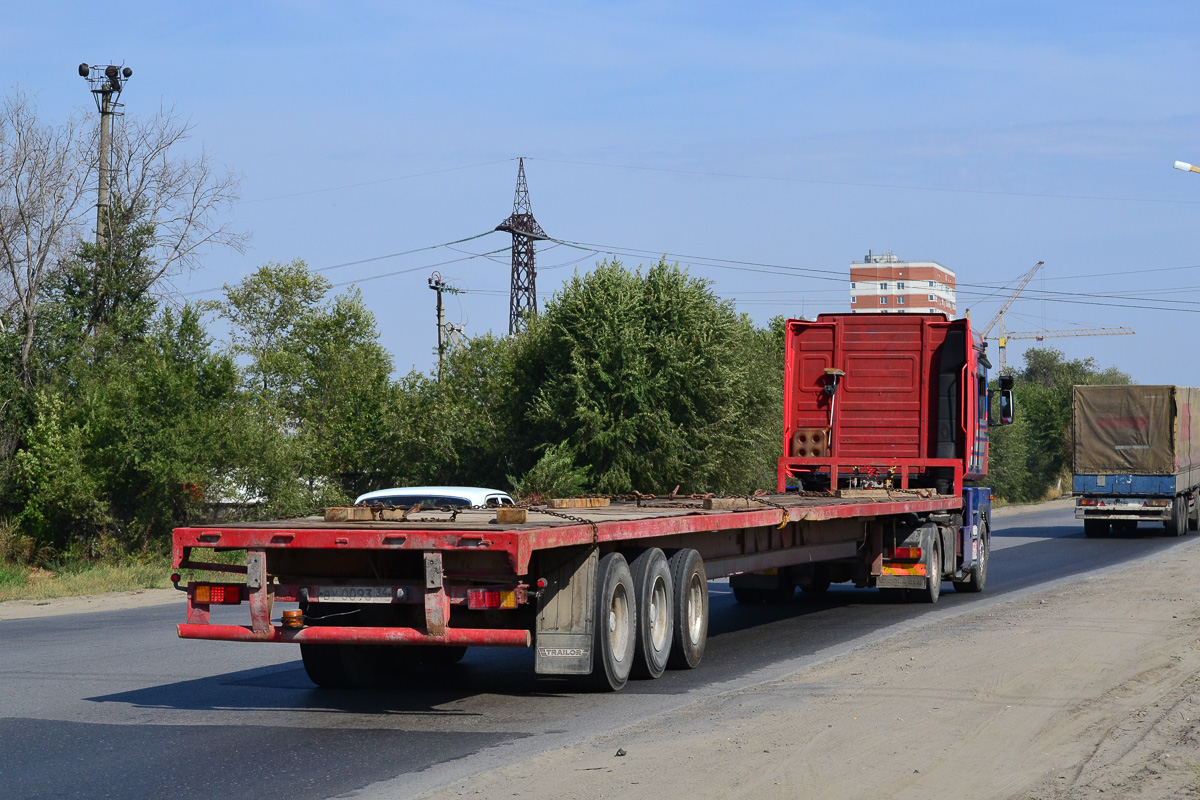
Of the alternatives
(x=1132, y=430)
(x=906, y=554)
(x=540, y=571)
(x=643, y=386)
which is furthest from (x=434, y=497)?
(x=1132, y=430)

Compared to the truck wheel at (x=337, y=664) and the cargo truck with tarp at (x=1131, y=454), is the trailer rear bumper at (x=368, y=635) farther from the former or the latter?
the cargo truck with tarp at (x=1131, y=454)

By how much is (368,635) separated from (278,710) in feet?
3.52

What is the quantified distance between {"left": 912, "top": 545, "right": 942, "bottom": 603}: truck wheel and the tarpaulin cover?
17.4 metres

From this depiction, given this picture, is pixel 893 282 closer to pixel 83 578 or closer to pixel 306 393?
pixel 306 393

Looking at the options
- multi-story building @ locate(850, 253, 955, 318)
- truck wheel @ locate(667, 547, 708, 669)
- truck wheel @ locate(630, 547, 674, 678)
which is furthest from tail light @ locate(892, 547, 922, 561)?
multi-story building @ locate(850, 253, 955, 318)

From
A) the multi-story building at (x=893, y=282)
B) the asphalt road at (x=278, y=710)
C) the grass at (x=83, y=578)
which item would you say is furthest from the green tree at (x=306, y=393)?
the multi-story building at (x=893, y=282)

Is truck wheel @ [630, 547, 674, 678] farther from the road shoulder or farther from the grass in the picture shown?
the grass

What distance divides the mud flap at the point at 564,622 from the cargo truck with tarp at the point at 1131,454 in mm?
26312

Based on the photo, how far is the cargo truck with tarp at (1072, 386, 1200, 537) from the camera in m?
31.9

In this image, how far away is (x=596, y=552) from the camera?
905cm

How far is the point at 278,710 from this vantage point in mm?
9031

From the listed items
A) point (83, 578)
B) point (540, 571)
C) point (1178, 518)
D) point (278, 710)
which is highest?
point (540, 571)

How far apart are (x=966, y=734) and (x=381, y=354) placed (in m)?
45.2

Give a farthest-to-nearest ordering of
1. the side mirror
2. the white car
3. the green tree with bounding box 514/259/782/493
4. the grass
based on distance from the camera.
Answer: the green tree with bounding box 514/259/782/493, the grass, the side mirror, the white car
